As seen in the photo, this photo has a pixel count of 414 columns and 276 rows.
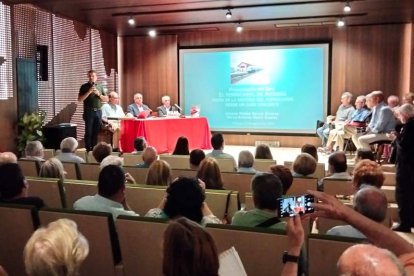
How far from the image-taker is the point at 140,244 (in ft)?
8.09

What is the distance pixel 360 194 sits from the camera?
2463mm

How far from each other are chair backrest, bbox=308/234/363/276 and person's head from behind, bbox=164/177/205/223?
660mm

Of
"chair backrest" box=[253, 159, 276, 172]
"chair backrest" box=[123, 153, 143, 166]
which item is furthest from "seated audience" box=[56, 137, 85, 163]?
"chair backrest" box=[253, 159, 276, 172]

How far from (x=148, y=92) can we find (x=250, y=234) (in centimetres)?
984

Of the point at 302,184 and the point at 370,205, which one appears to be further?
the point at 302,184

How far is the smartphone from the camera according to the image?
1.70 m

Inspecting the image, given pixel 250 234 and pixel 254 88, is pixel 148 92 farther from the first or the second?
pixel 250 234

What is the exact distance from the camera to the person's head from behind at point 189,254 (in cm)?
139

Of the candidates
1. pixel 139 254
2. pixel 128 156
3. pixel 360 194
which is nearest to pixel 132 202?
pixel 139 254

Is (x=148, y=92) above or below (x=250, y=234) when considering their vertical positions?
above

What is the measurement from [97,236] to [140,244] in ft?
0.94

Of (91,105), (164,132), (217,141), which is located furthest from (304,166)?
(91,105)

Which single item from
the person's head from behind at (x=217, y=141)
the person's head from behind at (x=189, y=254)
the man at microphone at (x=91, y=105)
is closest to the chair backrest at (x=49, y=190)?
the person's head from behind at (x=189, y=254)

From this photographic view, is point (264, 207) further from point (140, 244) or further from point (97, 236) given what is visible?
point (97, 236)
